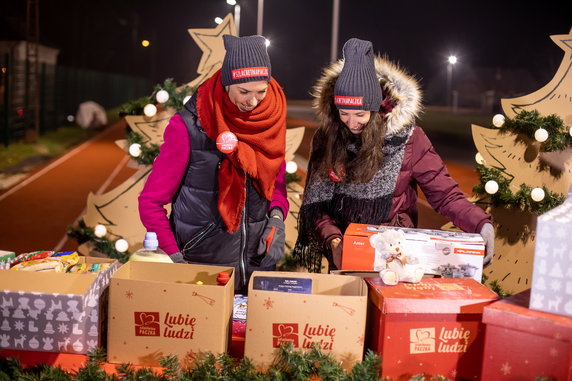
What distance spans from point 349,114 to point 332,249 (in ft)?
1.80

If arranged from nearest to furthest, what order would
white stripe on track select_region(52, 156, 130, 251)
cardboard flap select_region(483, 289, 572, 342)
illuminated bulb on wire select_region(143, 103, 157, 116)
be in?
1. cardboard flap select_region(483, 289, 572, 342)
2. illuminated bulb on wire select_region(143, 103, 157, 116)
3. white stripe on track select_region(52, 156, 130, 251)

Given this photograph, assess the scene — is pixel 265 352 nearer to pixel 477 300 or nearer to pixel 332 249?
pixel 477 300

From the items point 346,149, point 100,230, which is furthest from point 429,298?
point 100,230

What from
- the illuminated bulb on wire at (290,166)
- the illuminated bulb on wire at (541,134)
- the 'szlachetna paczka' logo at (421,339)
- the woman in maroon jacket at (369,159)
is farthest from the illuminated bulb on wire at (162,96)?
the 'szlachetna paczka' logo at (421,339)

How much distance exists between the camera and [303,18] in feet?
270

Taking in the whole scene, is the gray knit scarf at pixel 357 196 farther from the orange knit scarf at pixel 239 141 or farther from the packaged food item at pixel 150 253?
the packaged food item at pixel 150 253

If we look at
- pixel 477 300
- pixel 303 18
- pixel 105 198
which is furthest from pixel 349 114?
pixel 303 18

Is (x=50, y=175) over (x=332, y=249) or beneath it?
beneath

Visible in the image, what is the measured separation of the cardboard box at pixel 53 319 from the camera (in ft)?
6.70

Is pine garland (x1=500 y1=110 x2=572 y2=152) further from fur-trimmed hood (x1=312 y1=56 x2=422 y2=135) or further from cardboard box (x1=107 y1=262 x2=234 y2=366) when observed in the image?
cardboard box (x1=107 y1=262 x2=234 y2=366)

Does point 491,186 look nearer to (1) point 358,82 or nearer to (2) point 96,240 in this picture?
(1) point 358,82

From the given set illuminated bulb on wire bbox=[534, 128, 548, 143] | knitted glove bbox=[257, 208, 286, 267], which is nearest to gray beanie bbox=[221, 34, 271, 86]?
knitted glove bbox=[257, 208, 286, 267]

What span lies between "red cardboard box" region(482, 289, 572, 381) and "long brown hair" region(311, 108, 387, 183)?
106 cm

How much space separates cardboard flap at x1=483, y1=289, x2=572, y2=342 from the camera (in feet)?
5.72
